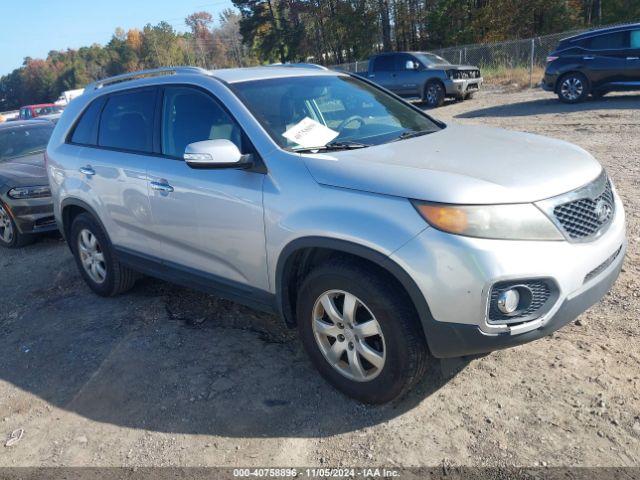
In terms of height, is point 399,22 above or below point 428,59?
above

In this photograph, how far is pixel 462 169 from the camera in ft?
9.28

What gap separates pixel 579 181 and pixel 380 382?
1466 millimetres

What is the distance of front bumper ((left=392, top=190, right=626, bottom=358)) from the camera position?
8.16 ft

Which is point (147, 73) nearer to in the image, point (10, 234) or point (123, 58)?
point (10, 234)

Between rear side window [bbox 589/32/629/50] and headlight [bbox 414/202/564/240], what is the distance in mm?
12405

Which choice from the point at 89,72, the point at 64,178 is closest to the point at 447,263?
the point at 64,178

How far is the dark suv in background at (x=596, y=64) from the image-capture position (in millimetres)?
12631

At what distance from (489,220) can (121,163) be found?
289cm

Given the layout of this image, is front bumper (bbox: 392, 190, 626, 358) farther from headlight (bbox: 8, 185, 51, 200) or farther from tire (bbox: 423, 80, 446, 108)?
tire (bbox: 423, 80, 446, 108)

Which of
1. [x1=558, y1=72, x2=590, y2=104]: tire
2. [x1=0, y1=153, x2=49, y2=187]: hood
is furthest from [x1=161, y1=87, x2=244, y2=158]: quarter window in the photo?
[x1=558, y1=72, x2=590, y2=104]: tire

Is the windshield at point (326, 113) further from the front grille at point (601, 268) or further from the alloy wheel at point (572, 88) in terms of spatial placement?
the alloy wheel at point (572, 88)

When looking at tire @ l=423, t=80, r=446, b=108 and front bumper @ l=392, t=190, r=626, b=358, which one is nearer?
front bumper @ l=392, t=190, r=626, b=358

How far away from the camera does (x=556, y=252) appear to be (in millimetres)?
2572

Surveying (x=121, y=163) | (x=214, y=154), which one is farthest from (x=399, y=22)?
(x=214, y=154)
